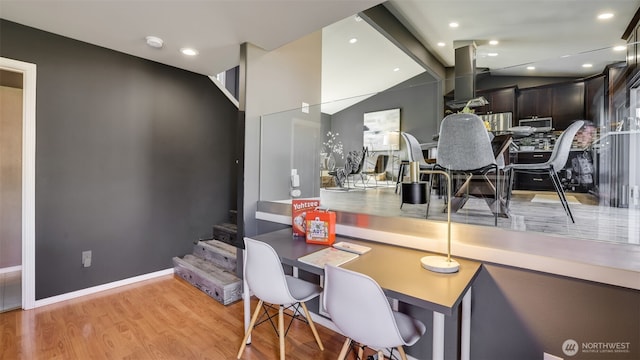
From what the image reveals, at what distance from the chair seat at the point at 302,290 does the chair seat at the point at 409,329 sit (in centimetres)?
55

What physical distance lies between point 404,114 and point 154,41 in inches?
113

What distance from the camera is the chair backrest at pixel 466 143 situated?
200cm

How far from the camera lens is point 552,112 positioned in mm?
2359

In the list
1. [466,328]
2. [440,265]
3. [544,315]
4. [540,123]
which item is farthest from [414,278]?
[540,123]

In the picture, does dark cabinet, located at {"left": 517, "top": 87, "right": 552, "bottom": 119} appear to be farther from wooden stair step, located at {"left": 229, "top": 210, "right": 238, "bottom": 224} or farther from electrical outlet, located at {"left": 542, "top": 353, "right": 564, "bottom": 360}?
wooden stair step, located at {"left": 229, "top": 210, "right": 238, "bottom": 224}

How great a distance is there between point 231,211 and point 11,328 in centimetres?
228

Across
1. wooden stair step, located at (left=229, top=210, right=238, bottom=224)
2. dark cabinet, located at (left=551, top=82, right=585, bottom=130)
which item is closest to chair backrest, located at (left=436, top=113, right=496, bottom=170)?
dark cabinet, located at (left=551, top=82, right=585, bottom=130)

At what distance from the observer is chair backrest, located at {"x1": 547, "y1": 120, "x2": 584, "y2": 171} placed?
1.99m

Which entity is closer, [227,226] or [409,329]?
[409,329]

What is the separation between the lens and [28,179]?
2.43 metres

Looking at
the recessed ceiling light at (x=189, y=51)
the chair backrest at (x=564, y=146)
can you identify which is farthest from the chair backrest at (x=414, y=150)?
the recessed ceiling light at (x=189, y=51)

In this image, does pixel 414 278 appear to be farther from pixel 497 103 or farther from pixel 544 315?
pixel 497 103

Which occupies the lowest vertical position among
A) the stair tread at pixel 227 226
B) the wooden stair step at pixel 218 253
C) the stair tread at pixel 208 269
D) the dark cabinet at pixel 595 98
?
the stair tread at pixel 208 269

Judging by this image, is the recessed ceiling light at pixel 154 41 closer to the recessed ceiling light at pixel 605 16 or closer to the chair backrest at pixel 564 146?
the chair backrest at pixel 564 146
